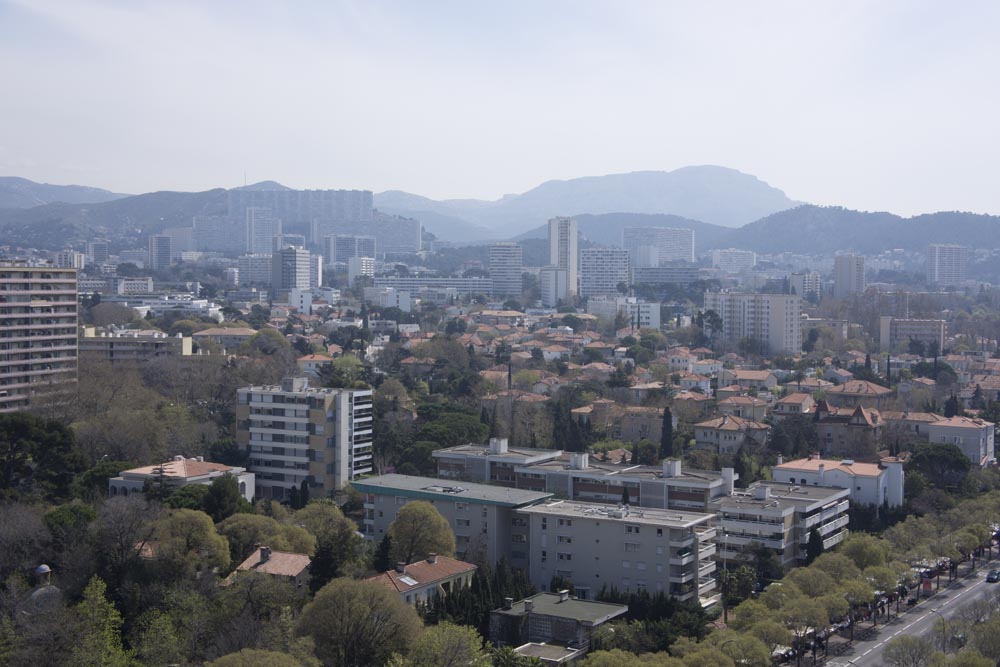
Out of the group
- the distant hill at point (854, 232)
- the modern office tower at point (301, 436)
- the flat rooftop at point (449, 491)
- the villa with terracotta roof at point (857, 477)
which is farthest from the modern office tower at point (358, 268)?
the flat rooftop at point (449, 491)

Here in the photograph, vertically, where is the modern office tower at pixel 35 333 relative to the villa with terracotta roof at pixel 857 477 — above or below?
above

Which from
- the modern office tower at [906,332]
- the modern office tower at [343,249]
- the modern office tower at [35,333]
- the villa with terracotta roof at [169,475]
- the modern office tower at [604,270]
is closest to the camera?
the villa with terracotta roof at [169,475]

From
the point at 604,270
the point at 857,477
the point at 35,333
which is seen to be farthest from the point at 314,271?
the point at 857,477

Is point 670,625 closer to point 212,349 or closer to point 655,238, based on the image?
point 212,349

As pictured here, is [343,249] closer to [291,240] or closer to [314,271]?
[291,240]

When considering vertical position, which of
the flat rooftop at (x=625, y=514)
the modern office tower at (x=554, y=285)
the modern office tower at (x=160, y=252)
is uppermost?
the modern office tower at (x=160, y=252)

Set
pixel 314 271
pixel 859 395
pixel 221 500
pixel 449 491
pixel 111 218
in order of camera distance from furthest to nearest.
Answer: pixel 111 218 → pixel 314 271 → pixel 859 395 → pixel 449 491 → pixel 221 500

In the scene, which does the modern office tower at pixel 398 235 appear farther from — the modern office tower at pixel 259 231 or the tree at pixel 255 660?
the tree at pixel 255 660
